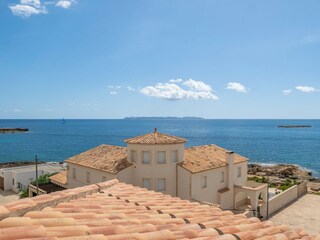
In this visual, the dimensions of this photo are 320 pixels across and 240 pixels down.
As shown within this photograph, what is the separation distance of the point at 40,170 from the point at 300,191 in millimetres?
38108

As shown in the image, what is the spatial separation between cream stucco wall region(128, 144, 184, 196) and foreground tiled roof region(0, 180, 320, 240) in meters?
18.2

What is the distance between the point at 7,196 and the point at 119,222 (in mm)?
36702

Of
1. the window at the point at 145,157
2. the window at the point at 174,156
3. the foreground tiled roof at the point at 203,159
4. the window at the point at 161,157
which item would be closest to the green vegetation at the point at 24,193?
the window at the point at 145,157

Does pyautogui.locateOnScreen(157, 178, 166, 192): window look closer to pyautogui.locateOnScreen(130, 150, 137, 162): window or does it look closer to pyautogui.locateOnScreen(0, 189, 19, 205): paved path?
pyautogui.locateOnScreen(130, 150, 137, 162): window

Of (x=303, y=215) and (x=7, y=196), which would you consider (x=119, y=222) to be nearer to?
(x=303, y=215)

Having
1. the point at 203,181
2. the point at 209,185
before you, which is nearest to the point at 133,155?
the point at 203,181

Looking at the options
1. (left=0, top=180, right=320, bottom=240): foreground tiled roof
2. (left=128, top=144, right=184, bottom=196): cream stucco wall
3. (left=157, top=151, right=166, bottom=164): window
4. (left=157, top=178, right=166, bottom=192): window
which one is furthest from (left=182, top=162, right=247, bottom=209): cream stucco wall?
(left=0, top=180, right=320, bottom=240): foreground tiled roof

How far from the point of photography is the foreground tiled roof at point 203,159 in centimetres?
2833

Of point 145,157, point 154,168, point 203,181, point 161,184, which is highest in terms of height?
point 145,157

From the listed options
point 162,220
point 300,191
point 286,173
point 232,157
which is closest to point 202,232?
point 162,220

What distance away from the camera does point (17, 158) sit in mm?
88375

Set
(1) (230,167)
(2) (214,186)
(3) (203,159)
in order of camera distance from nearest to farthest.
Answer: (2) (214,186), (3) (203,159), (1) (230,167)

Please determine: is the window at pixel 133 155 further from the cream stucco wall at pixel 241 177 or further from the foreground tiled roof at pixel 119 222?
the foreground tiled roof at pixel 119 222

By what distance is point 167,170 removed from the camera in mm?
27719
